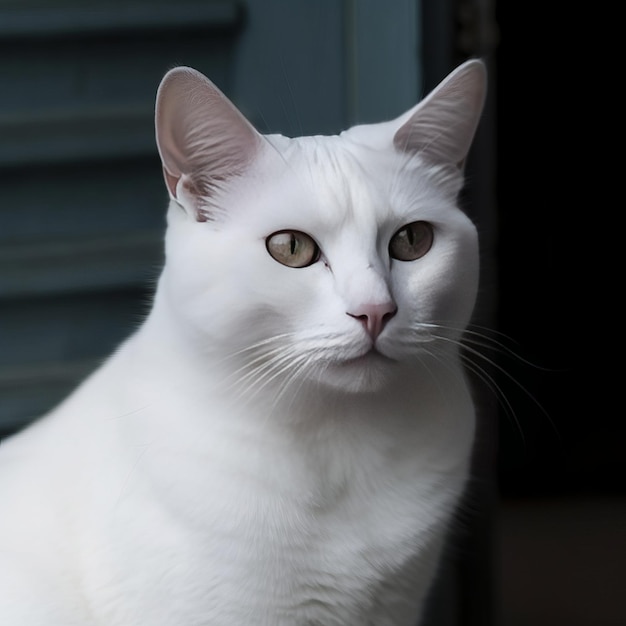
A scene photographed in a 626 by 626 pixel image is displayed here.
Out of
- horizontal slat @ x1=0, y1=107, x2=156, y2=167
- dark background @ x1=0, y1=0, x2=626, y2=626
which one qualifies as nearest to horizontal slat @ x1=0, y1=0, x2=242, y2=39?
dark background @ x1=0, y1=0, x2=626, y2=626

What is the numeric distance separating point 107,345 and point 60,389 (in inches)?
3.8

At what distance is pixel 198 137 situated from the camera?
0.87 metres

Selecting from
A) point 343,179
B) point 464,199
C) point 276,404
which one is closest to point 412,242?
point 343,179

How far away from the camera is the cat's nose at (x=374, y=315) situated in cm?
81

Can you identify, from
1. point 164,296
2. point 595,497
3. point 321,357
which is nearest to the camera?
point 321,357

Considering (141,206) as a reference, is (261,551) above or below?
below

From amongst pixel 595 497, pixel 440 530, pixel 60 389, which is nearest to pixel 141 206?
pixel 60 389

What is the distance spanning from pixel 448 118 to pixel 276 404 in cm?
34

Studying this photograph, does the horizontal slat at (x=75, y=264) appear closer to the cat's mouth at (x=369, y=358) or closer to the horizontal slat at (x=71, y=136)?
the horizontal slat at (x=71, y=136)

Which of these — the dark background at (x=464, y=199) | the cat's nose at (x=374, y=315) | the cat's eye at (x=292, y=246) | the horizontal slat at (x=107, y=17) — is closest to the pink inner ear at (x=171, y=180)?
the cat's eye at (x=292, y=246)

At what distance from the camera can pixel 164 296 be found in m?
0.94

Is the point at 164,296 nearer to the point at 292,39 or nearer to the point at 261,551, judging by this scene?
the point at 261,551

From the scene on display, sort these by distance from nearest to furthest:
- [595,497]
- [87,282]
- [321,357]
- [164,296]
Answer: [321,357] < [164,296] < [87,282] < [595,497]

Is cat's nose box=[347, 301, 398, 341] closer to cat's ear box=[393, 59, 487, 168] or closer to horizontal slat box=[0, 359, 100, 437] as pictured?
cat's ear box=[393, 59, 487, 168]
